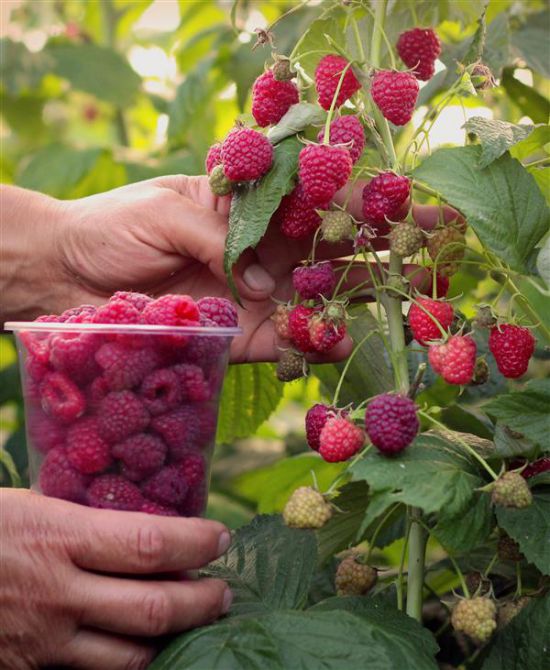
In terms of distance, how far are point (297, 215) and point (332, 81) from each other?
0.45ft

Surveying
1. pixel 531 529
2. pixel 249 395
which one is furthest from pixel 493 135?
pixel 249 395

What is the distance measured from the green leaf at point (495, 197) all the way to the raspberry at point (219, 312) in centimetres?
22

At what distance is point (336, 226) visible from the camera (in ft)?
3.24

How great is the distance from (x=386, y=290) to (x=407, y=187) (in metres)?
0.11

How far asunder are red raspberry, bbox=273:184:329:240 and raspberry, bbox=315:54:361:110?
93mm

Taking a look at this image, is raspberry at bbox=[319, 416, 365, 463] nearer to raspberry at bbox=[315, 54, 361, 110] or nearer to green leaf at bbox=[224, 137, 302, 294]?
green leaf at bbox=[224, 137, 302, 294]

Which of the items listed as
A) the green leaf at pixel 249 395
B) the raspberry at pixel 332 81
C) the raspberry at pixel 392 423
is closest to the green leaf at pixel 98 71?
the green leaf at pixel 249 395

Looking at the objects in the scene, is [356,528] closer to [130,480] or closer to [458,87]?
[130,480]

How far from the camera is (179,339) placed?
900mm

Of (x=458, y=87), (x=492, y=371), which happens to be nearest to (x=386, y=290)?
(x=458, y=87)

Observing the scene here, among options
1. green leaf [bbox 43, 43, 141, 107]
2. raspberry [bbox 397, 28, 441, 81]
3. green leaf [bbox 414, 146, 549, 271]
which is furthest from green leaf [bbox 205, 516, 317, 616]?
green leaf [bbox 43, 43, 141, 107]

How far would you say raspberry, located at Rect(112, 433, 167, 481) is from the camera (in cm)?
89

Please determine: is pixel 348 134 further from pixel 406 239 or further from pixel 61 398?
pixel 61 398

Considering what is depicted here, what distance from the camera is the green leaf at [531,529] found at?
906 mm
